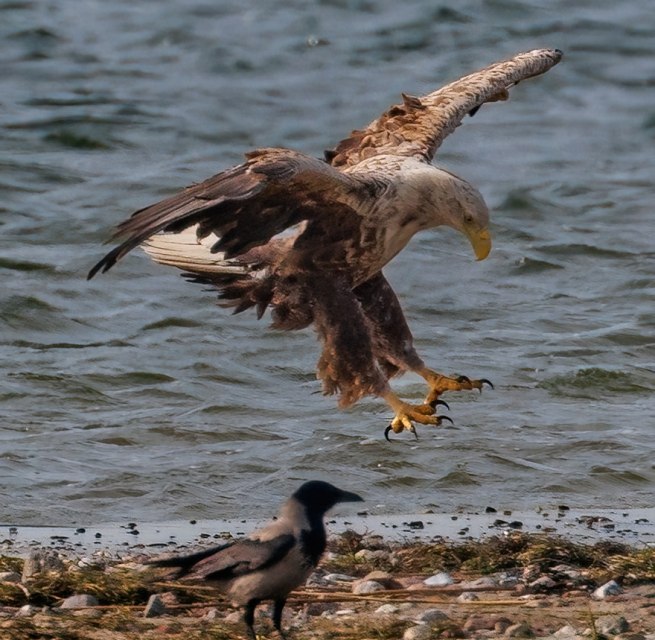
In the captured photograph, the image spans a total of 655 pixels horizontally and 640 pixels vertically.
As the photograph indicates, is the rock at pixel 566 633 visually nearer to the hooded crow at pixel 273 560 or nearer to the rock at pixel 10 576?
the hooded crow at pixel 273 560

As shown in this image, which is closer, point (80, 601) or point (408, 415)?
point (80, 601)

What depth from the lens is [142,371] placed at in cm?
Answer: 1085

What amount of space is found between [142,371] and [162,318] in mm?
1126

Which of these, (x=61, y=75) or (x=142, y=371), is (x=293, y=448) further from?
(x=61, y=75)

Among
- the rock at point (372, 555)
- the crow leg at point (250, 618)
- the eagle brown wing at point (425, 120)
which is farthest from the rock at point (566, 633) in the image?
the eagle brown wing at point (425, 120)

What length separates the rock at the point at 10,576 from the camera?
6.66 meters

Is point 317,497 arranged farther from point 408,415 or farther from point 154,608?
point 408,415

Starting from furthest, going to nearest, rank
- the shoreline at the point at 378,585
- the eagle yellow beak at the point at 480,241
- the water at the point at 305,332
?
the water at the point at 305,332 < the eagle yellow beak at the point at 480,241 < the shoreline at the point at 378,585

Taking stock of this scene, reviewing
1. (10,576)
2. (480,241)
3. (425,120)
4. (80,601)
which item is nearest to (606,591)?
(480,241)

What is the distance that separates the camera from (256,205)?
7234 millimetres

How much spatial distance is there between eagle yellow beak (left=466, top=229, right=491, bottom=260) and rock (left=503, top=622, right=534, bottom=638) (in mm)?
1963

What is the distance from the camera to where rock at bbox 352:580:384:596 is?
660 cm

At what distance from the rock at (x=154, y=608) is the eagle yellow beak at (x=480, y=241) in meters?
2.08

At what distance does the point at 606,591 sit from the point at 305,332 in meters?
5.38
